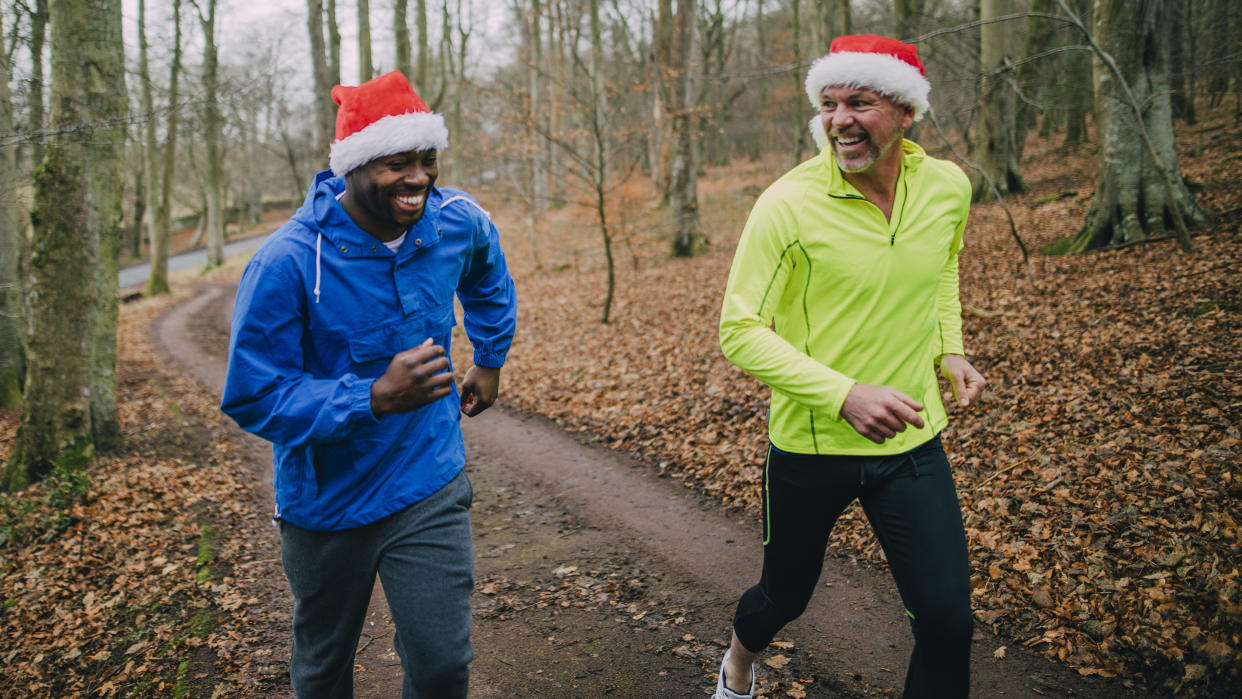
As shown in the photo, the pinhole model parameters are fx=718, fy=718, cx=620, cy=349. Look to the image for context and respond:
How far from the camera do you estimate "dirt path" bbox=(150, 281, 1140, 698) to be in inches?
137

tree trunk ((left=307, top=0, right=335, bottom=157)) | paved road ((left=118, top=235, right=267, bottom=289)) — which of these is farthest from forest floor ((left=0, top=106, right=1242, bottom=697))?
paved road ((left=118, top=235, right=267, bottom=289))

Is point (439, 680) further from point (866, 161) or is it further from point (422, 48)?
point (422, 48)

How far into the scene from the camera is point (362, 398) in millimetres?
2113

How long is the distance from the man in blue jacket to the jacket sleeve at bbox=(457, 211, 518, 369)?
1.13 ft

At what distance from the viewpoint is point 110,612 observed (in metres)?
4.83

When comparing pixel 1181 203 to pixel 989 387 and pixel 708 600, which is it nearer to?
pixel 989 387

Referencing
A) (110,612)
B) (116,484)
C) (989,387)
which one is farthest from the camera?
(116,484)

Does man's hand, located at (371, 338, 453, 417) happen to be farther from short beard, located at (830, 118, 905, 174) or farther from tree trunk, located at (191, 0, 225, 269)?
tree trunk, located at (191, 0, 225, 269)

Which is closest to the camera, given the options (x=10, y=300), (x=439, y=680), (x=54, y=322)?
(x=439, y=680)

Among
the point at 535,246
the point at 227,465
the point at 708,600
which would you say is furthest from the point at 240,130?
the point at 708,600

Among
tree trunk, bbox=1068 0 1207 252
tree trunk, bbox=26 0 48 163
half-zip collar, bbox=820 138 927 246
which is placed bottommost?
half-zip collar, bbox=820 138 927 246

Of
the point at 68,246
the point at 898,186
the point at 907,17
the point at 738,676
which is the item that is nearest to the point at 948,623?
the point at 738,676

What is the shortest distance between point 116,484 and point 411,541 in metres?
6.50

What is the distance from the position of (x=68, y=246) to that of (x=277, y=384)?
7222 mm
